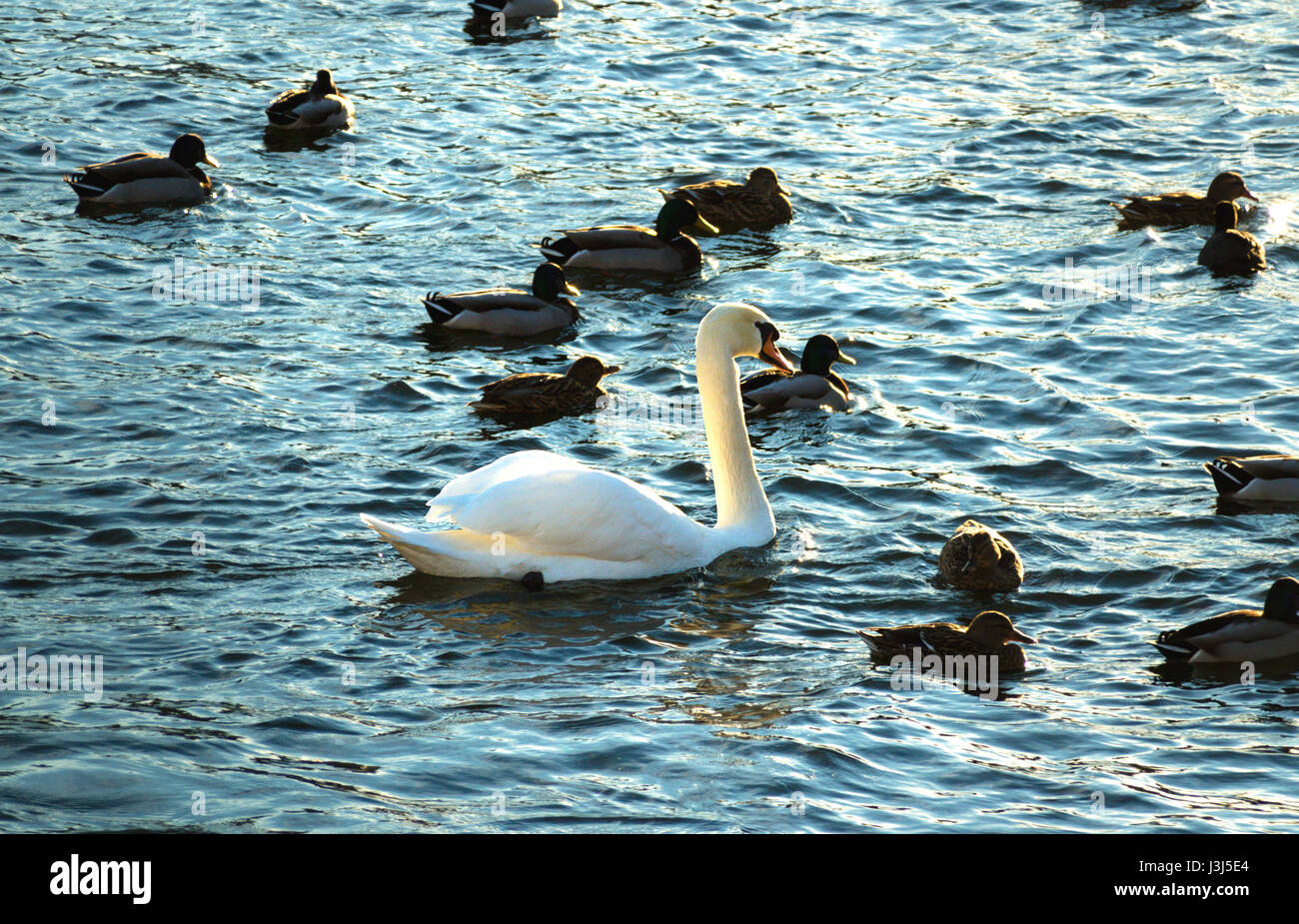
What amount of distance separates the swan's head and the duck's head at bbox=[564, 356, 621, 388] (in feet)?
6.76

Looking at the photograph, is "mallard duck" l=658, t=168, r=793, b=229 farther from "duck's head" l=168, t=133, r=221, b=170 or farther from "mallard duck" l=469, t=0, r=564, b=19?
"mallard duck" l=469, t=0, r=564, b=19

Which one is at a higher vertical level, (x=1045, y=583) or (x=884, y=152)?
(x=884, y=152)

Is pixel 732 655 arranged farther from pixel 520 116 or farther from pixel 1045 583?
pixel 520 116

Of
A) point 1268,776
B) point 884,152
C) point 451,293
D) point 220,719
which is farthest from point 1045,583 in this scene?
point 884,152

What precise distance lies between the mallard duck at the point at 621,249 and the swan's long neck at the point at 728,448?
476 centimetres

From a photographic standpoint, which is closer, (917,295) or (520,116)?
(917,295)

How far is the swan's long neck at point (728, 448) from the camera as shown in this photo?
11352 mm

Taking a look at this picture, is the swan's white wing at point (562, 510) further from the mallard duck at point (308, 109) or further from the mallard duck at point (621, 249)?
the mallard duck at point (308, 109)

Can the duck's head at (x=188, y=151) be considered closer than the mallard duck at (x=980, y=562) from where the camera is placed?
No

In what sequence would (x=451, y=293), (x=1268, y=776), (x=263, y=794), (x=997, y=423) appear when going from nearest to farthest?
(x=263, y=794), (x=1268, y=776), (x=997, y=423), (x=451, y=293)

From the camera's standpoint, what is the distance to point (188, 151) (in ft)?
56.6

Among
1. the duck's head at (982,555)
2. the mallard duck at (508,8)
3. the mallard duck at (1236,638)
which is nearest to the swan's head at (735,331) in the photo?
the duck's head at (982,555)

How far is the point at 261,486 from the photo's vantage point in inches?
459

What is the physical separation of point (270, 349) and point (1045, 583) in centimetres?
657
